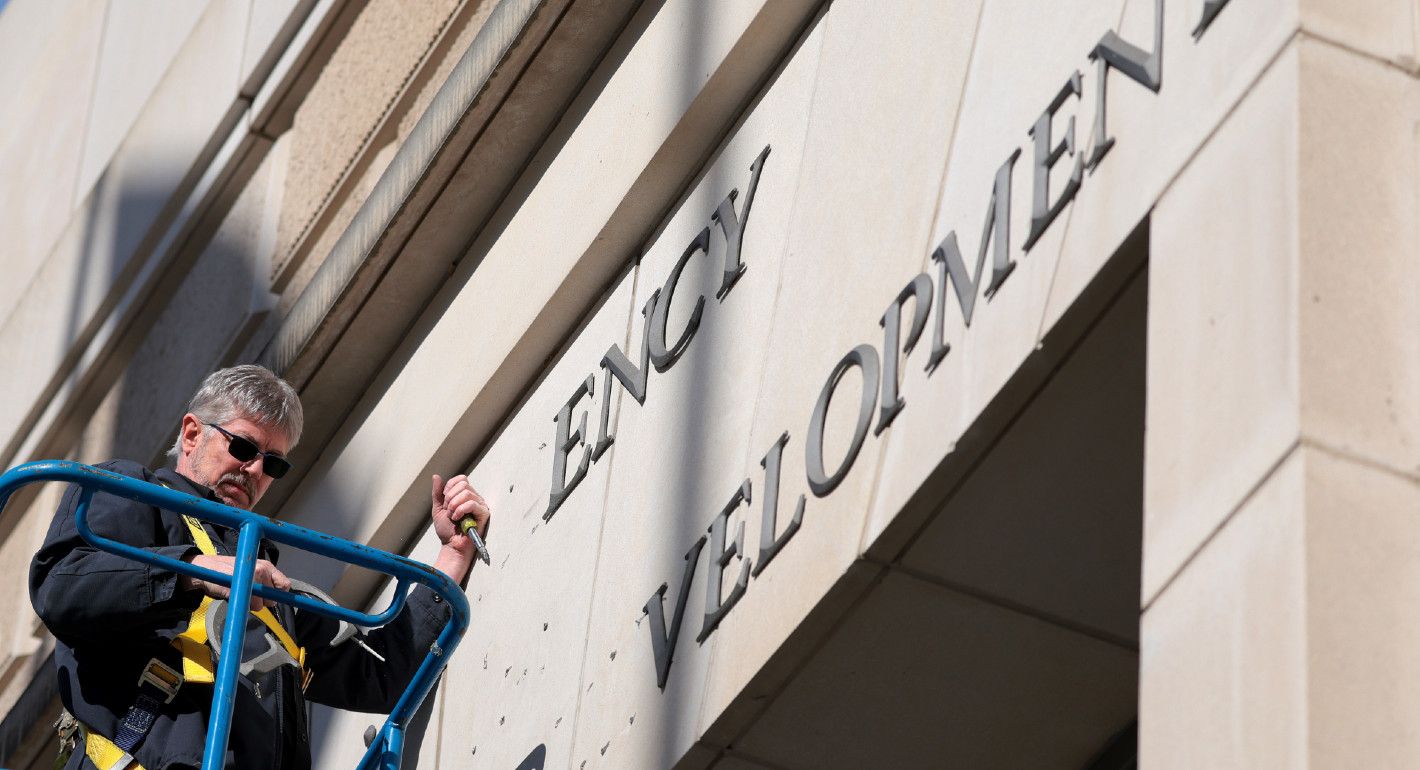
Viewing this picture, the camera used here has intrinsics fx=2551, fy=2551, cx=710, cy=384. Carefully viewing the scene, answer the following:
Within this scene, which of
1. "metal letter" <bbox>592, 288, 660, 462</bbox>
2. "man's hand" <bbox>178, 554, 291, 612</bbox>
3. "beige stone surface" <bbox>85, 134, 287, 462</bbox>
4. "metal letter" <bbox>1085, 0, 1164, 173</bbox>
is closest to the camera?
"metal letter" <bbox>1085, 0, 1164, 173</bbox>

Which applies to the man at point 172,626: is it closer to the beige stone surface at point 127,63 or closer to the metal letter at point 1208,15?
the metal letter at point 1208,15

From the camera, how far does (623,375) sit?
19.6 feet

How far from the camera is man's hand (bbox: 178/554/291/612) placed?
482 cm

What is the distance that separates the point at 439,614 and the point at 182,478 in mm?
674

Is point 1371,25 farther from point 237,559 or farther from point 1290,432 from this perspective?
point 237,559

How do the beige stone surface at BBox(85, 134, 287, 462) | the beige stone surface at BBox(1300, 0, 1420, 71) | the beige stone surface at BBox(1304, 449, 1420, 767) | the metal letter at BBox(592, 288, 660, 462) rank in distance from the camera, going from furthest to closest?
the beige stone surface at BBox(85, 134, 287, 462)
the metal letter at BBox(592, 288, 660, 462)
the beige stone surface at BBox(1300, 0, 1420, 71)
the beige stone surface at BBox(1304, 449, 1420, 767)

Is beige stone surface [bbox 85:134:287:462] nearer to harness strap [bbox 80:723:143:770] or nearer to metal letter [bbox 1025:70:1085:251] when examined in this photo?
harness strap [bbox 80:723:143:770]

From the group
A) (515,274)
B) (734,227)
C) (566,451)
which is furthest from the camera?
(515,274)

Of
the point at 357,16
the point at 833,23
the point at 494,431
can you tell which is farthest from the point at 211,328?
the point at 833,23

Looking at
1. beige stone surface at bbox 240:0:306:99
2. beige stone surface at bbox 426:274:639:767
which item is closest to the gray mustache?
beige stone surface at bbox 426:274:639:767

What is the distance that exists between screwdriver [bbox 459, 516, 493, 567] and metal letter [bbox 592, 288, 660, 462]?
12.9 inches

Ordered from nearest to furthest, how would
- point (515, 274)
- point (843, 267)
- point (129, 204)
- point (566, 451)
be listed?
1. point (843, 267)
2. point (566, 451)
3. point (515, 274)
4. point (129, 204)

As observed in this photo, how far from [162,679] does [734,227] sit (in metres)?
1.64

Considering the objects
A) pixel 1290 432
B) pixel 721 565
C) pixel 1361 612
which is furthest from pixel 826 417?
pixel 1361 612
